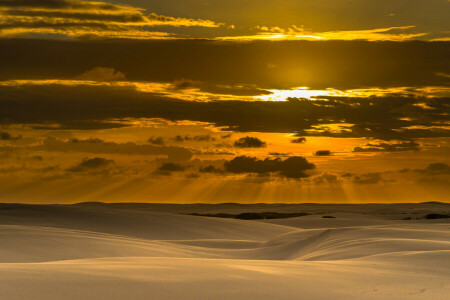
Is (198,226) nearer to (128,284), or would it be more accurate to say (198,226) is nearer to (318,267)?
(318,267)

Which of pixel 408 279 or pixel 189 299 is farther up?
pixel 408 279

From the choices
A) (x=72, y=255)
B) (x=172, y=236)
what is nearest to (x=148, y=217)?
(x=172, y=236)

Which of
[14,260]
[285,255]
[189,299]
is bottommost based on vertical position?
[189,299]

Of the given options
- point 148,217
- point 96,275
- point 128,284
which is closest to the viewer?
point 128,284

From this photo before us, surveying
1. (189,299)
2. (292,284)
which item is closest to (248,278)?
(292,284)

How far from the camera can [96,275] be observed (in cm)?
575

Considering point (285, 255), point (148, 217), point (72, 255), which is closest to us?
point (72, 255)

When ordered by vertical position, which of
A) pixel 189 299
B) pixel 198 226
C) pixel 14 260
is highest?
pixel 198 226

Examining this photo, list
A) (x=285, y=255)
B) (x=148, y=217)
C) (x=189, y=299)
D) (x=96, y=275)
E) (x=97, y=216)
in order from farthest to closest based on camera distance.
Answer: (x=148, y=217), (x=97, y=216), (x=285, y=255), (x=96, y=275), (x=189, y=299)

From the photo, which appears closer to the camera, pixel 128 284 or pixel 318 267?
pixel 128 284

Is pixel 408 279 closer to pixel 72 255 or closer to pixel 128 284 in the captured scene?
pixel 128 284

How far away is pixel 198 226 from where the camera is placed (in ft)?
84.3

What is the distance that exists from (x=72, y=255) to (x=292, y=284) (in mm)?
7110

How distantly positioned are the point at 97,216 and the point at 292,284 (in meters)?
20.9
